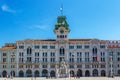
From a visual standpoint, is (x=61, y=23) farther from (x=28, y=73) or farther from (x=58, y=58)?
(x=28, y=73)

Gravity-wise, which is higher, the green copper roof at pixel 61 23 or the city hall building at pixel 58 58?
the green copper roof at pixel 61 23

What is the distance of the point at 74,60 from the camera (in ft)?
488

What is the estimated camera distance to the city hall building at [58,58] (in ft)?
484

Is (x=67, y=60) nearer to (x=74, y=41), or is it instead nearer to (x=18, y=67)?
(x=74, y=41)

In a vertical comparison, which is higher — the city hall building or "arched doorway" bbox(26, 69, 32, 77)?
the city hall building

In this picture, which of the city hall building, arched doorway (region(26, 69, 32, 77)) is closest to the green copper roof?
the city hall building

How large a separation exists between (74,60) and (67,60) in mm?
2887

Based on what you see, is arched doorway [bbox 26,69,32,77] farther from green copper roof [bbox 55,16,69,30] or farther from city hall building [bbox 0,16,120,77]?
green copper roof [bbox 55,16,69,30]

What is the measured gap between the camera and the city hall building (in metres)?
148

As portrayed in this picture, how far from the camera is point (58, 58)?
489ft

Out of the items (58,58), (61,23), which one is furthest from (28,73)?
(61,23)

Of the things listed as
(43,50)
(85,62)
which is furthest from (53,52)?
(85,62)

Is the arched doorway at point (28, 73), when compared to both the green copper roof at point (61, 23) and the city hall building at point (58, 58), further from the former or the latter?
the green copper roof at point (61, 23)

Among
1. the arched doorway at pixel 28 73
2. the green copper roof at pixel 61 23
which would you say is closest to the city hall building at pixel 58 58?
the arched doorway at pixel 28 73
